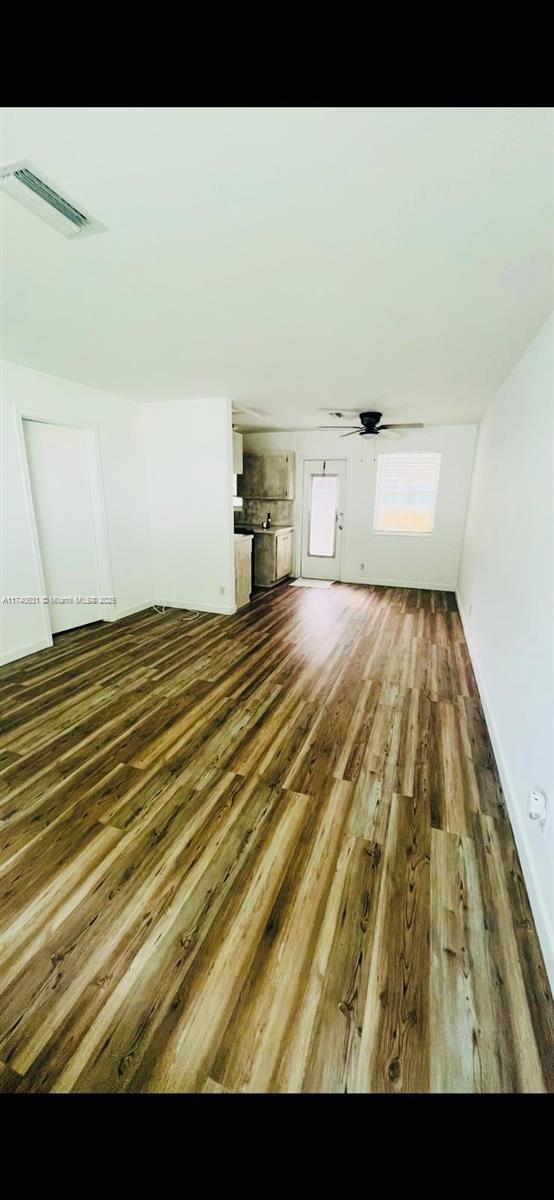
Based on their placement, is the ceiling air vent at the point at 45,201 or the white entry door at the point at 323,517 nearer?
the ceiling air vent at the point at 45,201

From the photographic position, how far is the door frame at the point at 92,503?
137 inches

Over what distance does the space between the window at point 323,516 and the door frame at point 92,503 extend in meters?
3.44

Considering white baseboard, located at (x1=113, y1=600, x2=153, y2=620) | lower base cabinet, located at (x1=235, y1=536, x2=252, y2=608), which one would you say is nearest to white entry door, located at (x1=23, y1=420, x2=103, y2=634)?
white baseboard, located at (x1=113, y1=600, x2=153, y2=620)

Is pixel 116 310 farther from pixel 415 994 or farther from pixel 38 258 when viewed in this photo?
pixel 415 994

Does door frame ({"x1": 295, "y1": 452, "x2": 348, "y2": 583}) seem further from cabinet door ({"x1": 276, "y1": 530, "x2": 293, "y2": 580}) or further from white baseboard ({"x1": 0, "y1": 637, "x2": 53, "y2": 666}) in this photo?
white baseboard ({"x1": 0, "y1": 637, "x2": 53, "y2": 666})

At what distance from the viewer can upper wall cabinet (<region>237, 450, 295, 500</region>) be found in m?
6.21

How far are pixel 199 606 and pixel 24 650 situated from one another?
2.05 m

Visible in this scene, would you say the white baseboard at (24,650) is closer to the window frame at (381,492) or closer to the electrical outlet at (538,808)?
the electrical outlet at (538,808)

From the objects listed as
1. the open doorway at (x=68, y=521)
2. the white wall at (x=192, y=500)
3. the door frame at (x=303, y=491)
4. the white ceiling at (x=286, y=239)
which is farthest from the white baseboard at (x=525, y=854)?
the door frame at (x=303, y=491)

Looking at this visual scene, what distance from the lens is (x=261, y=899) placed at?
4.77ft

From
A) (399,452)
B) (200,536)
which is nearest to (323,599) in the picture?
(200,536)

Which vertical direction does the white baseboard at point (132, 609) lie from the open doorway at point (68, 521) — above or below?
below

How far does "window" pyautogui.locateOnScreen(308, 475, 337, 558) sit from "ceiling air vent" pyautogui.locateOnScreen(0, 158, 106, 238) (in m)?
5.15
